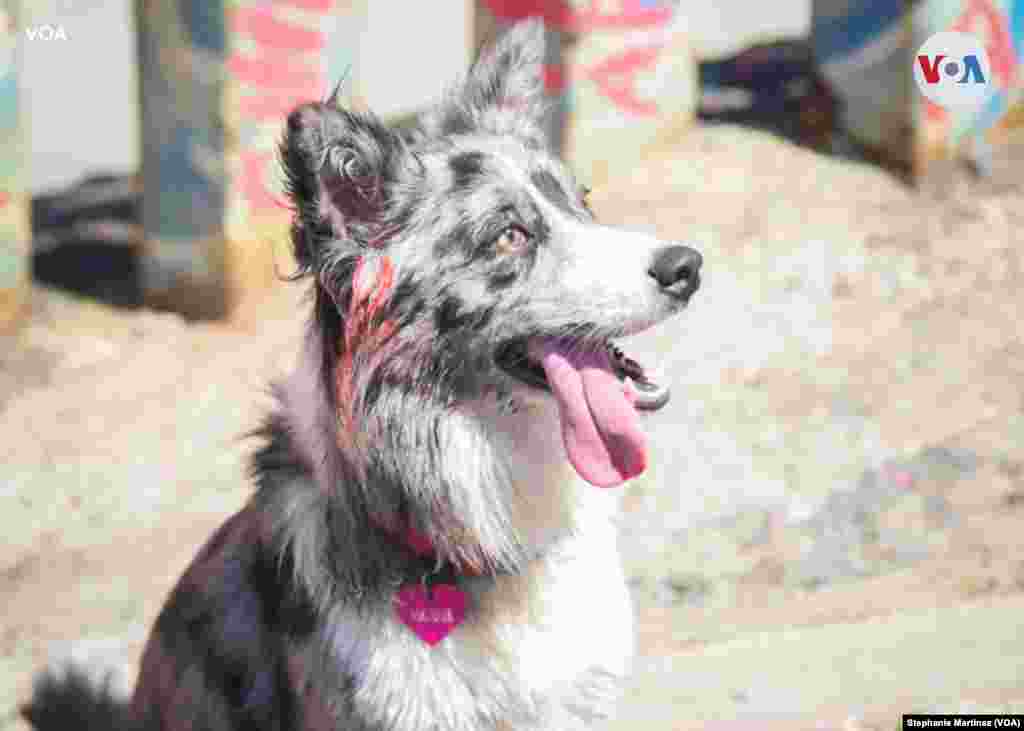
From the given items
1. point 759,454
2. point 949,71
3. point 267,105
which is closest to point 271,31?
point 267,105

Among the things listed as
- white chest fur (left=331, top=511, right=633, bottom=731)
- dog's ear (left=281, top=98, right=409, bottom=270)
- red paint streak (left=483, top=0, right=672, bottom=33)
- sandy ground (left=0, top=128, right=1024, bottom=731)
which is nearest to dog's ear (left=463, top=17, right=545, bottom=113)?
dog's ear (left=281, top=98, right=409, bottom=270)

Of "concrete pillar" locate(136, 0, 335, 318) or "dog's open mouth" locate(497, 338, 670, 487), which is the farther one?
"concrete pillar" locate(136, 0, 335, 318)

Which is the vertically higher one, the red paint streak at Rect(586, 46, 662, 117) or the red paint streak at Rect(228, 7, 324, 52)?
the red paint streak at Rect(228, 7, 324, 52)

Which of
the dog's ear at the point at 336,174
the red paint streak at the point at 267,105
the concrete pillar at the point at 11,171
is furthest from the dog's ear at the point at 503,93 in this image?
the concrete pillar at the point at 11,171

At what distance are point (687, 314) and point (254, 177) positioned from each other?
333cm

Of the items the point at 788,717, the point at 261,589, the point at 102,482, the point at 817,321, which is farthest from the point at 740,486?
the point at 261,589

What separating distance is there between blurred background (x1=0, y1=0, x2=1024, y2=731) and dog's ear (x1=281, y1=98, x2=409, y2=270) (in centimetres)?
307

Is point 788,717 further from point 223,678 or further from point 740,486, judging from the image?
point 740,486

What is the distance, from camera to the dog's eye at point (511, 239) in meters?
3.27

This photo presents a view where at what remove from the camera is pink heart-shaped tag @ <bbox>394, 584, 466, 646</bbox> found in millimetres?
3281

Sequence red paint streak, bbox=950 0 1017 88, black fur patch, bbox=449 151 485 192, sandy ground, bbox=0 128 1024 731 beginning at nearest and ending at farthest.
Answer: black fur patch, bbox=449 151 485 192 < sandy ground, bbox=0 128 1024 731 < red paint streak, bbox=950 0 1017 88

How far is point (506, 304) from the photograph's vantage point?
10.6ft

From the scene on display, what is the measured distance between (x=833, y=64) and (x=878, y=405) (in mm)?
3549

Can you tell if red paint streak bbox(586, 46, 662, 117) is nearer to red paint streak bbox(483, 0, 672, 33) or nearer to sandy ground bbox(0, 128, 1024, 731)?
red paint streak bbox(483, 0, 672, 33)
